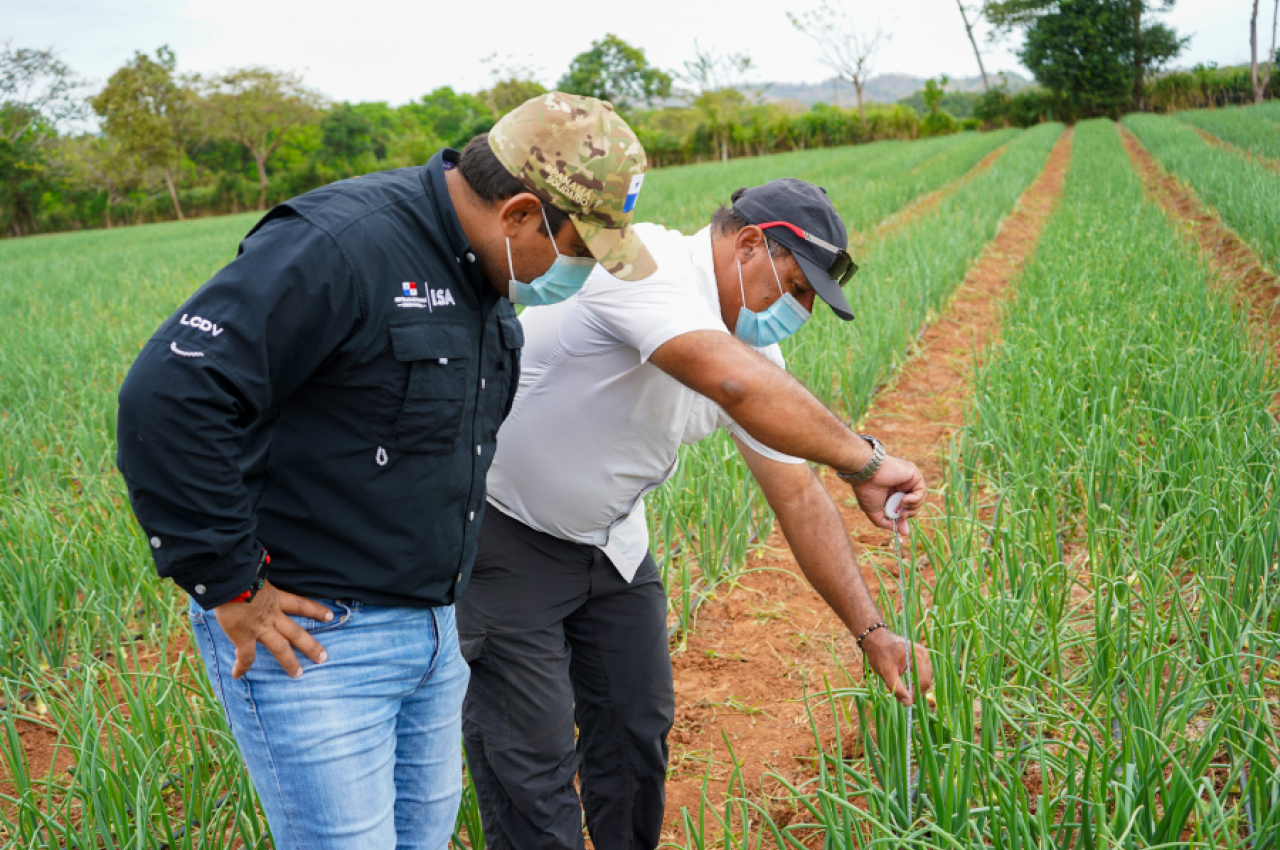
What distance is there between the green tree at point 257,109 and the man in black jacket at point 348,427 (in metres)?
47.2

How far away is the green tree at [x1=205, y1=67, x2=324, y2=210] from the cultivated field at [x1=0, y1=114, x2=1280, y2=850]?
4280 cm

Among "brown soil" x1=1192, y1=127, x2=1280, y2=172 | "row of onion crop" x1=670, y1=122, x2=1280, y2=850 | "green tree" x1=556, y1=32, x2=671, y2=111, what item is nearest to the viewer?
"row of onion crop" x1=670, y1=122, x2=1280, y2=850

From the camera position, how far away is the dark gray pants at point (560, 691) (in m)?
1.62

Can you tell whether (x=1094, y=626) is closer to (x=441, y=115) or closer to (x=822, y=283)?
(x=822, y=283)

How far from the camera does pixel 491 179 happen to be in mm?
1178

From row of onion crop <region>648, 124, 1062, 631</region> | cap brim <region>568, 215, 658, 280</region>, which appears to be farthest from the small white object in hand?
row of onion crop <region>648, 124, 1062, 631</region>

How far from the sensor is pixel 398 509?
117 centimetres

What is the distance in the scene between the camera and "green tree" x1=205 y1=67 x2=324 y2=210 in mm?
43719

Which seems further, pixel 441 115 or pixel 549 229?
pixel 441 115

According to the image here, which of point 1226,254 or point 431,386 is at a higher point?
point 431,386

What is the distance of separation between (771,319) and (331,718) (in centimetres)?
103

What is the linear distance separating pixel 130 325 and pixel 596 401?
7.83m

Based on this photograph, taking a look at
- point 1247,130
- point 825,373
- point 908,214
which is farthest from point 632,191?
Result: point 1247,130

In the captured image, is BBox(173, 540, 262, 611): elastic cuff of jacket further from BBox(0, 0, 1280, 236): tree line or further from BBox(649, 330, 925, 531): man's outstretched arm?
BBox(0, 0, 1280, 236): tree line
